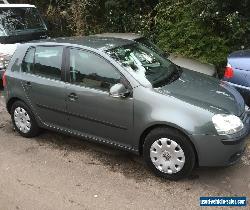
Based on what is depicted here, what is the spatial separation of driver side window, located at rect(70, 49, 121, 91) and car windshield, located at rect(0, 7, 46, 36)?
14.4 feet

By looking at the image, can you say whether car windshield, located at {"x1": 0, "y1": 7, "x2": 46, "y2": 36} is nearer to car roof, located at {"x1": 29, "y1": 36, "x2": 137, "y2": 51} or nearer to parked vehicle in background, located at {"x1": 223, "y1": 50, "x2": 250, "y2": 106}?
car roof, located at {"x1": 29, "y1": 36, "x2": 137, "y2": 51}

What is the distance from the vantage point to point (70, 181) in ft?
16.3

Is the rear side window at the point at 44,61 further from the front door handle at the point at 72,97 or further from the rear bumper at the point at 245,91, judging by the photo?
the rear bumper at the point at 245,91

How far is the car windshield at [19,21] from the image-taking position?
9362mm

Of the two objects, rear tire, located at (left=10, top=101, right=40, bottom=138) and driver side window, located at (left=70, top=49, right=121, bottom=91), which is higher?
driver side window, located at (left=70, top=49, right=121, bottom=91)

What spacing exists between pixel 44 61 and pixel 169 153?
237 cm

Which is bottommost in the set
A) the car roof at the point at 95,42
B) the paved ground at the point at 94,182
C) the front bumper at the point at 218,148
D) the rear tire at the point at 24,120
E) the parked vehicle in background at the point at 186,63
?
the paved ground at the point at 94,182

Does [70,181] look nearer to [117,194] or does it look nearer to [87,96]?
[117,194]

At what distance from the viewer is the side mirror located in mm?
4879

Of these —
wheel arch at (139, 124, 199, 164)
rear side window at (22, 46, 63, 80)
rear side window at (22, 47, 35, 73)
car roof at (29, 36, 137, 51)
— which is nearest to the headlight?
wheel arch at (139, 124, 199, 164)

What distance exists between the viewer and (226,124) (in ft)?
14.9

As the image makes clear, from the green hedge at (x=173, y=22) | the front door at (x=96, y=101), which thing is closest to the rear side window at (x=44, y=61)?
the front door at (x=96, y=101)

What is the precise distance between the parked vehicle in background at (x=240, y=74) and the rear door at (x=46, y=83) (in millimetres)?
2693

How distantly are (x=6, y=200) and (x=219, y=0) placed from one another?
6262 mm
